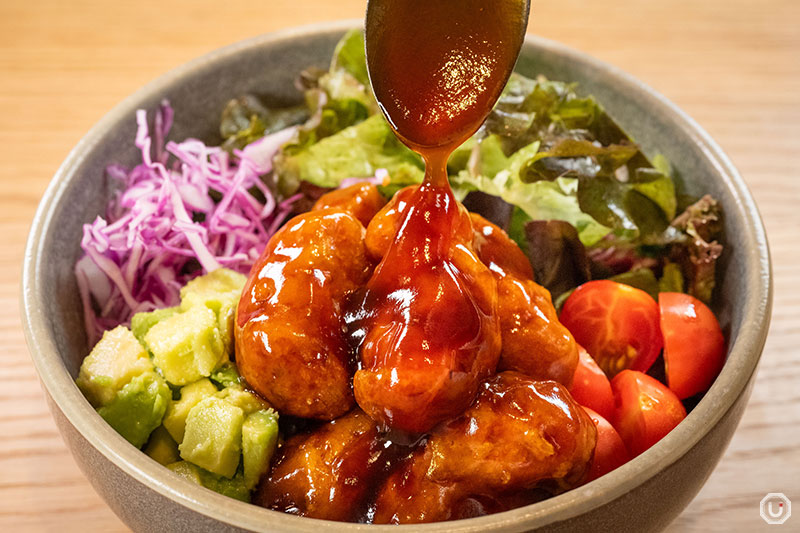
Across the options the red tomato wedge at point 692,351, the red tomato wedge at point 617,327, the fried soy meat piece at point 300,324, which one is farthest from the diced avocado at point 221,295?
the red tomato wedge at point 692,351

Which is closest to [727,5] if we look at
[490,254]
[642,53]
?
[642,53]

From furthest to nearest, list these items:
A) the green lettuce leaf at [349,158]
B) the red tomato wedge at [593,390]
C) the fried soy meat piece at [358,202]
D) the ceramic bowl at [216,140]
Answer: the green lettuce leaf at [349,158] < the fried soy meat piece at [358,202] < the red tomato wedge at [593,390] < the ceramic bowl at [216,140]

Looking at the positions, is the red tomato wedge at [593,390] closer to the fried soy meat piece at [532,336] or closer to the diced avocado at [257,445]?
the fried soy meat piece at [532,336]

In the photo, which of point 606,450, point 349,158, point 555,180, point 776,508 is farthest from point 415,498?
point 349,158

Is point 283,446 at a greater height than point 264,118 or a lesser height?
lesser

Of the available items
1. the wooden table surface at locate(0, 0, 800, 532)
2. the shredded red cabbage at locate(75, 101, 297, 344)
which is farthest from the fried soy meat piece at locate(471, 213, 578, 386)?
the shredded red cabbage at locate(75, 101, 297, 344)

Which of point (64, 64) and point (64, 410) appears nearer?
point (64, 410)

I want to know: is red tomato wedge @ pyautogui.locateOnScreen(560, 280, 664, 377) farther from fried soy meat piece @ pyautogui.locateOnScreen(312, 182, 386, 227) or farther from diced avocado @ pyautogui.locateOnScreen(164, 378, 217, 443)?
diced avocado @ pyautogui.locateOnScreen(164, 378, 217, 443)

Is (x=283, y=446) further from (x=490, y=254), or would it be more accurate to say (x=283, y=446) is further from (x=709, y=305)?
(x=709, y=305)
